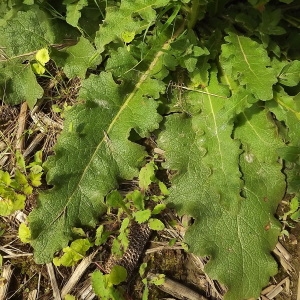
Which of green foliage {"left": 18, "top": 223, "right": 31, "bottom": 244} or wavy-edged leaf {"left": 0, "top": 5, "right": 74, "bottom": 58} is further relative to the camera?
wavy-edged leaf {"left": 0, "top": 5, "right": 74, "bottom": 58}

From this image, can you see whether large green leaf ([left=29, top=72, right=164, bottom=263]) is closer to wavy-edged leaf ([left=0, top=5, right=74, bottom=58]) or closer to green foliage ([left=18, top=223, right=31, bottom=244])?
green foliage ([left=18, top=223, right=31, bottom=244])

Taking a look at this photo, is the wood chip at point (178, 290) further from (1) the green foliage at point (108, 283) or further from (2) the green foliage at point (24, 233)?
(2) the green foliage at point (24, 233)

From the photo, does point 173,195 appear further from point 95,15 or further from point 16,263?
point 95,15

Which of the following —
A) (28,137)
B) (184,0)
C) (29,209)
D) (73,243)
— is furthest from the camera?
(28,137)

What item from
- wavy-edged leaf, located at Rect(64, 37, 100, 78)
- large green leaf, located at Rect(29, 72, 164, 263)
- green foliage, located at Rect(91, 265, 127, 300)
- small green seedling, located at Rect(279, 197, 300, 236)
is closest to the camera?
green foliage, located at Rect(91, 265, 127, 300)

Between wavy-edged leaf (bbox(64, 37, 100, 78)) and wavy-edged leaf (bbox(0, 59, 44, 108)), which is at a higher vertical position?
wavy-edged leaf (bbox(64, 37, 100, 78))

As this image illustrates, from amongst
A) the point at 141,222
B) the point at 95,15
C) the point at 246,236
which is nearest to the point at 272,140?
the point at 246,236

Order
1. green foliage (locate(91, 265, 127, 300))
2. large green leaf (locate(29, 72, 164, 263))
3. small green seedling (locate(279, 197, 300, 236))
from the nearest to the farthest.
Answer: green foliage (locate(91, 265, 127, 300)) → large green leaf (locate(29, 72, 164, 263)) → small green seedling (locate(279, 197, 300, 236))

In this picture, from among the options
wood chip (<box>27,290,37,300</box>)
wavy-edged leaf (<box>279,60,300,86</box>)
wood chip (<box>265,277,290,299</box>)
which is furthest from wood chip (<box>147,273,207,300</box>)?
wavy-edged leaf (<box>279,60,300,86</box>)

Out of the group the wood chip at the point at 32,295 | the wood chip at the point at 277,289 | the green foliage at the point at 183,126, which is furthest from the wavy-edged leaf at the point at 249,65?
the wood chip at the point at 32,295
